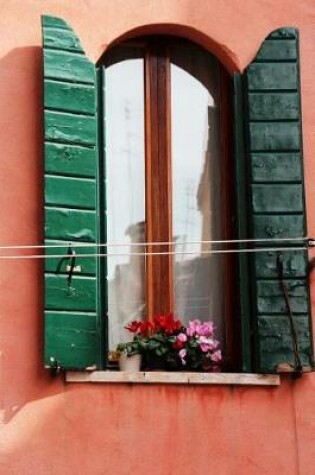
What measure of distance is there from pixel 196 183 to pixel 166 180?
0.60 feet

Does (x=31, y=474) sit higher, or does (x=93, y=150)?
(x=93, y=150)

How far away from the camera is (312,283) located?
6.98 meters

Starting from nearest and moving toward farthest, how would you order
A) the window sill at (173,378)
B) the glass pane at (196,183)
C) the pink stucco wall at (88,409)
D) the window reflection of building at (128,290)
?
the pink stucco wall at (88,409)
the window sill at (173,378)
the window reflection of building at (128,290)
the glass pane at (196,183)

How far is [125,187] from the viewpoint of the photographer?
740 cm

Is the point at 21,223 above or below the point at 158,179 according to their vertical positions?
below

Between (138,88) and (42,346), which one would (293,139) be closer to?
(138,88)

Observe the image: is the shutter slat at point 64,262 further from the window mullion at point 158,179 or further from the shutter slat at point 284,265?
the shutter slat at point 284,265

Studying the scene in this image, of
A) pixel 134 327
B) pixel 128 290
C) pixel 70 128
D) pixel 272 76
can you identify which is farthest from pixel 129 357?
pixel 272 76

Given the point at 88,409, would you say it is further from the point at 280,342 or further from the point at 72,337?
the point at 280,342

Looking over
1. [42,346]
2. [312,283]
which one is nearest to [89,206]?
[42,346]

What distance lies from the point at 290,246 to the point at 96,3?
1.75 m

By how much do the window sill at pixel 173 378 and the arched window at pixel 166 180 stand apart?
1.36 ft

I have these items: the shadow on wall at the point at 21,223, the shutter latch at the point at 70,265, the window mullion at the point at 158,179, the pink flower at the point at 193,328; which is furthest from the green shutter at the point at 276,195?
the shadow on wall at the point at 21,223

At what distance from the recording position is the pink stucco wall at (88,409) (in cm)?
663
